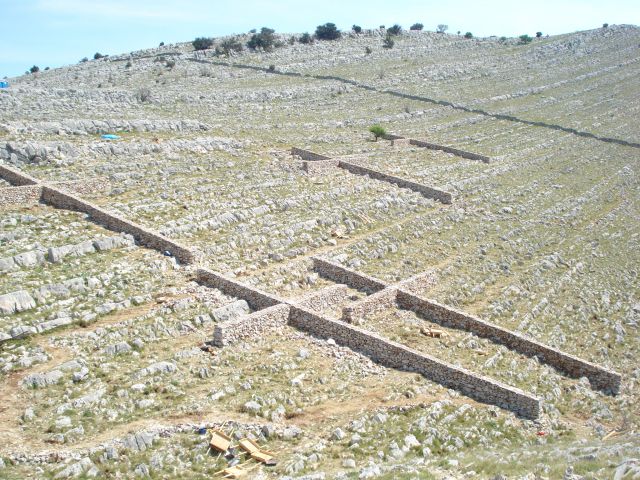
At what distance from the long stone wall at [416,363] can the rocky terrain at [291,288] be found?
1.15 feet

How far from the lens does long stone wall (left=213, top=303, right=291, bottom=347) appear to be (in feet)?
66.9

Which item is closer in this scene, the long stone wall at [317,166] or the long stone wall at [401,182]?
the long stone wall at [401,182]

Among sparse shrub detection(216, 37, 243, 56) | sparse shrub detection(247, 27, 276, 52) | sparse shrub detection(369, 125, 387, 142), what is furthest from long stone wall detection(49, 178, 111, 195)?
sparse shrub detection(247, 27, 276, 52)

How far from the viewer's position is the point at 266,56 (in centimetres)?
8681

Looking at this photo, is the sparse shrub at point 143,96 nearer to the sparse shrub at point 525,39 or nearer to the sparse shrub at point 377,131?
the sparse shrub at point 377,131

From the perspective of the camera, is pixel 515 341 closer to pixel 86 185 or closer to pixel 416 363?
pixel 416 363

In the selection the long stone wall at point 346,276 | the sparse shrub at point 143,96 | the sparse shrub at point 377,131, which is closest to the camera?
the long stone wall at point 346,276

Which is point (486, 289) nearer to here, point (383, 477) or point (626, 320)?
point (626, 320)

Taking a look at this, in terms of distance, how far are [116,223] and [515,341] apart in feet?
51.2

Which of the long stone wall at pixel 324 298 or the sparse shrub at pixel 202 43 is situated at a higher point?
the sparse shrub at pixel 202 43

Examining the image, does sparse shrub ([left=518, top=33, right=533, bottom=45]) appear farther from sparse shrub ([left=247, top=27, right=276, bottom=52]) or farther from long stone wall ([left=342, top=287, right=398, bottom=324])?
long stone wall ([left=342, top=287, right=398, bottom=324])

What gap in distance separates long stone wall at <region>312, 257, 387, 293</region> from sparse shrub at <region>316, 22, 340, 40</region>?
85566mm

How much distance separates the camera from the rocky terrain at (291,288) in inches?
611

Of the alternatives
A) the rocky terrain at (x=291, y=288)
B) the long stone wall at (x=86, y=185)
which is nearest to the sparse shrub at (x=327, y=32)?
the rocky terrain at (x=291, y=288)
